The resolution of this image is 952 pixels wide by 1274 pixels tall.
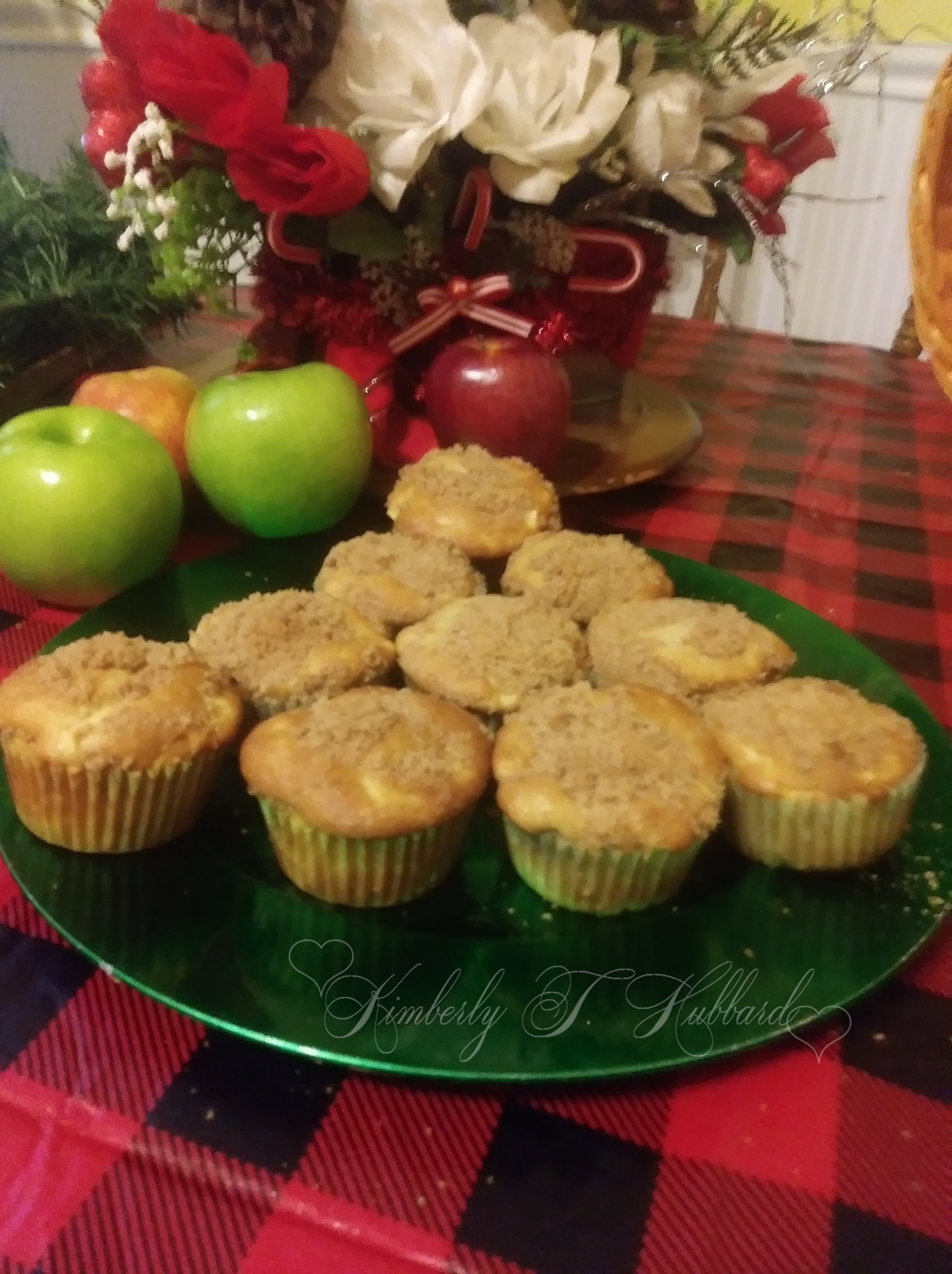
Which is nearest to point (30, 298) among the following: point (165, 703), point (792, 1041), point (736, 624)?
point (165, 703)

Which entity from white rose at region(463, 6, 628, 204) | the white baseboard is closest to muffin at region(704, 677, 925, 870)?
white rose at region(463, 6, 628, 204)

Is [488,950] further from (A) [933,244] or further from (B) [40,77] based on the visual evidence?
(B) [40,77]

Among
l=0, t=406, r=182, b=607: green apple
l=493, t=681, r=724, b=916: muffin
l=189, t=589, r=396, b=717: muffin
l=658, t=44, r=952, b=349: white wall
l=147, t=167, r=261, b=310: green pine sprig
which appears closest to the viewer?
l=493, t=681, r=724, b=916: muffin

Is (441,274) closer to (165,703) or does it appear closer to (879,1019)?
(165,703)

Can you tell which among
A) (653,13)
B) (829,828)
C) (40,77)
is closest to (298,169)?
(653,13)

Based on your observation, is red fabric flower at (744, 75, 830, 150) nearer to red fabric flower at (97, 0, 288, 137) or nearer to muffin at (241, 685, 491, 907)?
red fabric flower at (97, 0, 288, 137)
